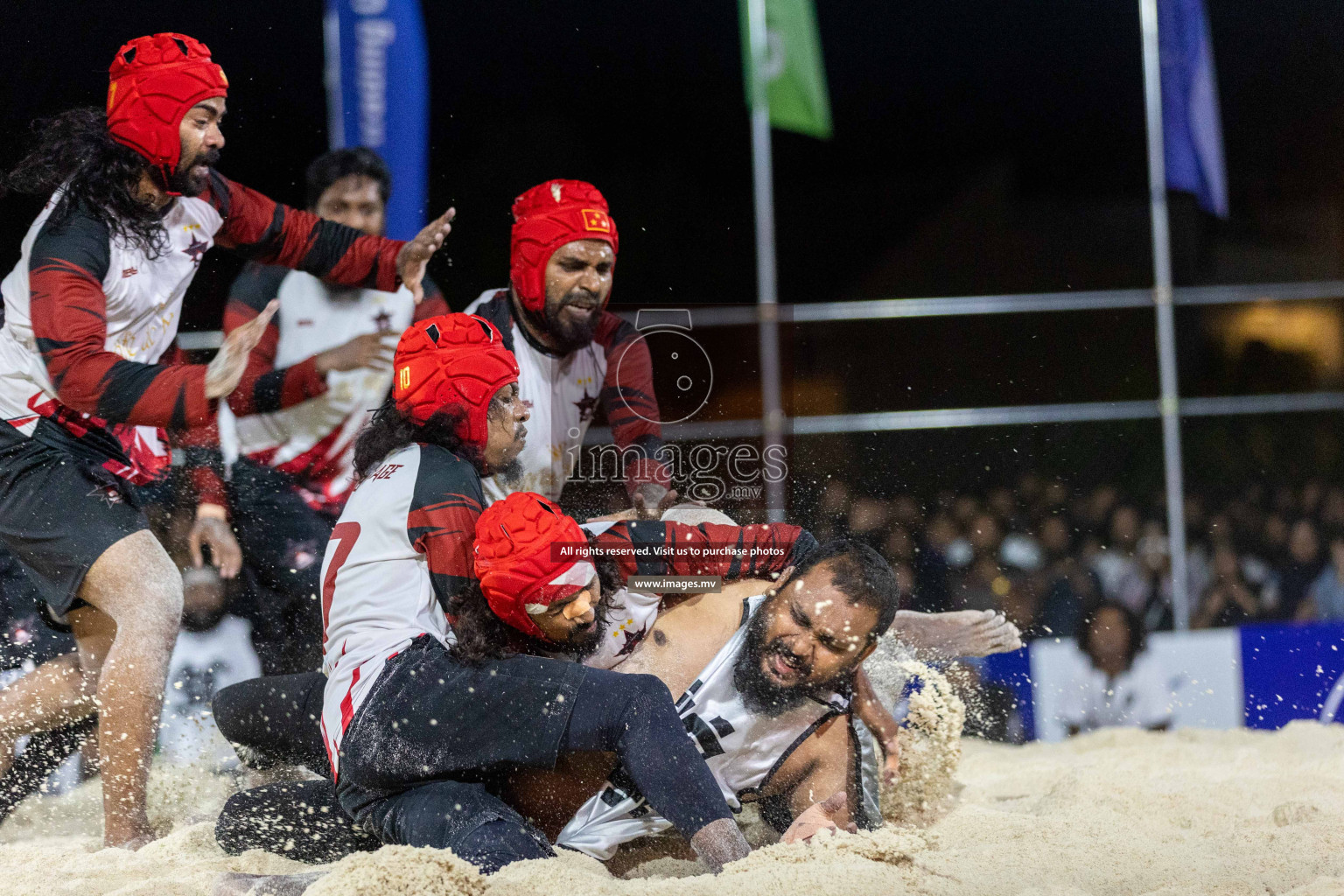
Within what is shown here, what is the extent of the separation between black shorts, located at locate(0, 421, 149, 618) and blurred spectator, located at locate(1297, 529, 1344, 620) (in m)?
3.92

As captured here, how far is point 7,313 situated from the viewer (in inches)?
95.5

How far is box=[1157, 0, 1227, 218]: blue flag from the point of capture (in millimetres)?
3404

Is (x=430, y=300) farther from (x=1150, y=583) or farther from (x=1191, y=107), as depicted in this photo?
(x=1191, y=107)

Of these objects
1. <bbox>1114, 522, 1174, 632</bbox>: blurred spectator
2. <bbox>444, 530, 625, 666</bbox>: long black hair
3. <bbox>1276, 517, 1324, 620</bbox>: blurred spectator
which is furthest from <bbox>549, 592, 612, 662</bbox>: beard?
<bbox>1276, 517, 1324, 620</bbox>: blurred spectator

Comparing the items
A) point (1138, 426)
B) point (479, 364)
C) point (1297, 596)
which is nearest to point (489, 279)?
point (479, 364)

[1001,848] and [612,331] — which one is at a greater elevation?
[612,331]

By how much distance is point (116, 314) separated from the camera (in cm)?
240

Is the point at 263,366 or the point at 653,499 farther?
the point at 263,366

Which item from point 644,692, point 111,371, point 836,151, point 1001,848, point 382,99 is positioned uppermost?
point 382,99

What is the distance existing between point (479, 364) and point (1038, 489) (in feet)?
5.73

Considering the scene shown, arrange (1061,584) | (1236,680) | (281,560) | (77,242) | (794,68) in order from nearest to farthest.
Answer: (77,242) < (281,560) < (794,68) < (1061,584) < (1236,680)

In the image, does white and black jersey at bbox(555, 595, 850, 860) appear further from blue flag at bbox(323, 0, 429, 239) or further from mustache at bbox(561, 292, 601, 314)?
blue flag at bbox(323, 0, 429, 239)

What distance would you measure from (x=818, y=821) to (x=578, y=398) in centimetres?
120

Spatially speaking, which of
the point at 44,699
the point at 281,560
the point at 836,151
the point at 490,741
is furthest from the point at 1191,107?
the point at 44,699
